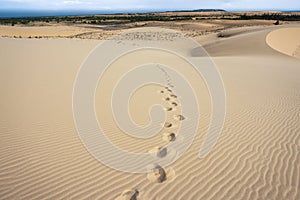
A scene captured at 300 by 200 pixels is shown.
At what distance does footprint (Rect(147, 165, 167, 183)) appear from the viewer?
3.81 meters

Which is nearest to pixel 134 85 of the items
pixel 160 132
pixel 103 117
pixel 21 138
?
pixel 103 117

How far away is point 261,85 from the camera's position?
946 cm

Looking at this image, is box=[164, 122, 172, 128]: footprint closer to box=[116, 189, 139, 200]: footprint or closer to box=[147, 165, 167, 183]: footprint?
box=[147, 165, 167, 183]: footprint

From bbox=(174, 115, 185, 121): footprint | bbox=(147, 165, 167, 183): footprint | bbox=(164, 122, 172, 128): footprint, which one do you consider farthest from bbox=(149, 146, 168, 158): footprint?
bbox=(174, 115, 185, 121): footprint

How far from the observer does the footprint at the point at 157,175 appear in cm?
381

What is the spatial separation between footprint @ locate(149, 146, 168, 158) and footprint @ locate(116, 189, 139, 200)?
97 cm

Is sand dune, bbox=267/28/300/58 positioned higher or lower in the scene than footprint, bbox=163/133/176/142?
higher

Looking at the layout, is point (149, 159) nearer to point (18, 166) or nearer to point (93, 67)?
point (18, 166)

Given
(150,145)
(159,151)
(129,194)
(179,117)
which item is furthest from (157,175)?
(179,117)

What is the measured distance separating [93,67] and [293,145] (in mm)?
7699

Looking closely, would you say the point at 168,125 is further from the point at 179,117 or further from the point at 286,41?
the point at 286,41

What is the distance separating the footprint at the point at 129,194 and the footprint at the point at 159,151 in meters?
0.97

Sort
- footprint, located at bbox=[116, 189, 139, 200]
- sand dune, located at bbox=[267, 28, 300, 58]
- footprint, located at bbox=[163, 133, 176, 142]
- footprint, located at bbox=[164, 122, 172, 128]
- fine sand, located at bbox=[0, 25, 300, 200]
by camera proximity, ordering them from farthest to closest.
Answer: sand dune, located at bbox=[267, 28, 300, 58] → footprint, located at bbox=[164, 122, 172, 128] → footprint, located at bbox=[163, 133, 176, 142] → fine sand, located at bbox=[0, 25, 300, 200] → footprint, located at bbox=[116, 189, 139, 200]

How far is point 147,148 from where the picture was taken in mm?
4648
